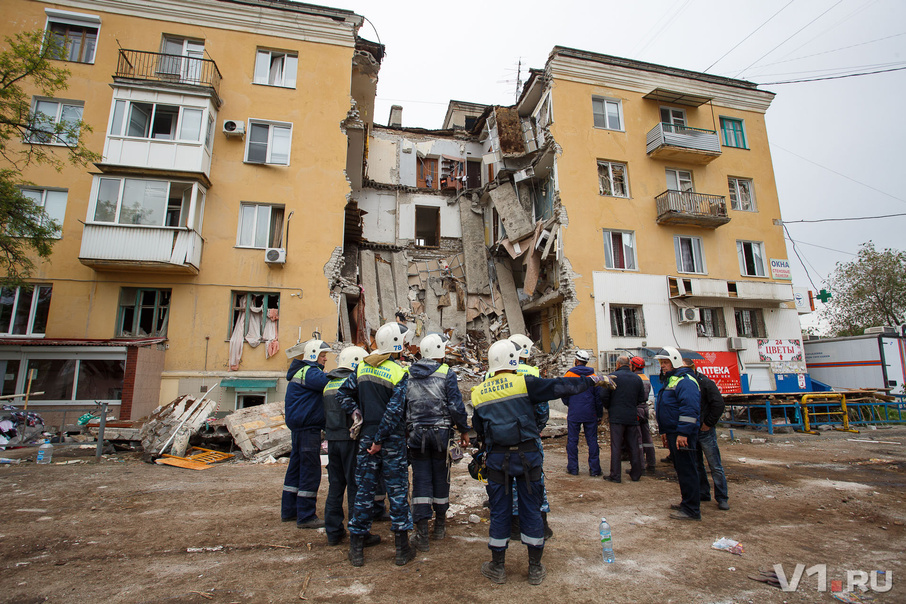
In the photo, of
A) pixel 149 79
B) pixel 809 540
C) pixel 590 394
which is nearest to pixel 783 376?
pixel 590 394

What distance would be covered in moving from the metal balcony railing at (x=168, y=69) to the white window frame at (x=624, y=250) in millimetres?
14707

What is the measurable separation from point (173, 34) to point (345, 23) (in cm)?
581

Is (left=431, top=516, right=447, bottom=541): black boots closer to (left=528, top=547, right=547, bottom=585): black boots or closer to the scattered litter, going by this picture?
(left=528, top=547, right=547, bottom=585): black boots

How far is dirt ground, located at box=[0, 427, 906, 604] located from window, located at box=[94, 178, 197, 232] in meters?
8.18

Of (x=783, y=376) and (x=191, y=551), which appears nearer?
(x=191, y=551)

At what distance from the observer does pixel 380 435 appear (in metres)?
4.05

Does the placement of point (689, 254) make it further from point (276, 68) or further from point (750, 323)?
point (276, 68)

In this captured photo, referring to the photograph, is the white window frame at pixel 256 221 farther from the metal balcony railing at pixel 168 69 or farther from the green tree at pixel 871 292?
the green tree at pixel 871 292

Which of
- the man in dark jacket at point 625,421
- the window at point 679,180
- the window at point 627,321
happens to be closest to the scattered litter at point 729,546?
the man in dark jacket at point 625,421

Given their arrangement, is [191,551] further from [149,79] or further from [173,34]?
[173,34]

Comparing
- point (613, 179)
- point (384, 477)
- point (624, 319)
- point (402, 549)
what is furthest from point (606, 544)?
point (613, 179)

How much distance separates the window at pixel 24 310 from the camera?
12281mm

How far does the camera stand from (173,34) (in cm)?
1445

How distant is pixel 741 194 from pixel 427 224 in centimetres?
1454
